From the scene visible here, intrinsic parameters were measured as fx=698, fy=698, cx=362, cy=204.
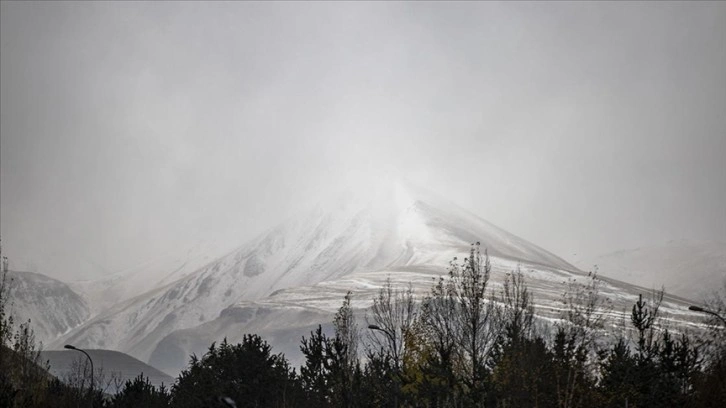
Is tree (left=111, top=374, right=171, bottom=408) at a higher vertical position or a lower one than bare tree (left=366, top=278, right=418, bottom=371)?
lower

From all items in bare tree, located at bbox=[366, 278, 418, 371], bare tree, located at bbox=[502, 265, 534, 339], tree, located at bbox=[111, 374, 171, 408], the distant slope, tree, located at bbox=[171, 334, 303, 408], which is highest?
bare tree, located at bbox=[502, 265, 534, 339]

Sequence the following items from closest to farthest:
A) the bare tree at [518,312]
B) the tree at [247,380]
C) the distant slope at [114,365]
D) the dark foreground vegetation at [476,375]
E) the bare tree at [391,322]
A: the dark foreground vegetation at [476,375], the bare tree at [518,312], the tree at [247,380], the bare tree at [391,322], the distant slope at [114,365]

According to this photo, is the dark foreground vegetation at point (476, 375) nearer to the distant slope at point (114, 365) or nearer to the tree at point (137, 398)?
the tree at point (137, 398)

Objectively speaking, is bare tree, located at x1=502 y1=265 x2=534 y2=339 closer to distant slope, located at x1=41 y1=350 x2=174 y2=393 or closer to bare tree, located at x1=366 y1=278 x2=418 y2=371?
bare tree, located at x1=366 y1=278 x2=418 y2=371

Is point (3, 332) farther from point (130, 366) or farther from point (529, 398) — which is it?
point (130, 366)

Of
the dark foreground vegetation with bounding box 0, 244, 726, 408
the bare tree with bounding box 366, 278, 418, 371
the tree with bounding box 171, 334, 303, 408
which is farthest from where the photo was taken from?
the bare tree with bounding box 366, 278, 418, 371

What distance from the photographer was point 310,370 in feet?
151

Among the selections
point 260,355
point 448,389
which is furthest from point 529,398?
point 260,355

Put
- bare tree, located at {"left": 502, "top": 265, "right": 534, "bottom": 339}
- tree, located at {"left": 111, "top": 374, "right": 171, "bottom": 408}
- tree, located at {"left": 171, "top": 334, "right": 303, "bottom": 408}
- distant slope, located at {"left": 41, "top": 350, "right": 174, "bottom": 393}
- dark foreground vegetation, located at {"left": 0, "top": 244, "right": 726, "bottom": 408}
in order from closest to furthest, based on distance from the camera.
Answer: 1. dark foreground vegetation, located at {"left": 0, "top": 244, "right": 726, "bottom": 408}
2. bare tree, located at {"left": 502, "top": 265, "right": 534, "bottom": 339}
3. tree, located at {"left": 171, "top": 334, "right": 303, "bottom": 408}
4. tree, located at {"left": 111, "top": 374, "right": 171, "bottom": 408}
5. distant slope, located at {"left": 41, "top": 350, "right": 174, "bottom": 393}

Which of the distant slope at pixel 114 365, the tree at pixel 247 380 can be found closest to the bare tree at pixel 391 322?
the tree at pixel 247 380

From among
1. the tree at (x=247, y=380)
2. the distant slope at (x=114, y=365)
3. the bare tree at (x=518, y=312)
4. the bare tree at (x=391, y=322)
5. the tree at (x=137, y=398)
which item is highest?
the bare tree at (x=518, y=312)

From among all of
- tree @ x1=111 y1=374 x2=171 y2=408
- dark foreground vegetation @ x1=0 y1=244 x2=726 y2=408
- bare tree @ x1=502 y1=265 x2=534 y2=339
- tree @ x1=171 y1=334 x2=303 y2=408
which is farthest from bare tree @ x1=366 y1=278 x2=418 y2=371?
tree @ x1=111 y1=374 x2=171 y2=408

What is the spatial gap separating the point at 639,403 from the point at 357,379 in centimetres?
1419

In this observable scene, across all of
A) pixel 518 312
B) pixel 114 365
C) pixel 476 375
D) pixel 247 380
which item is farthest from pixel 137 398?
pixel 114 365
